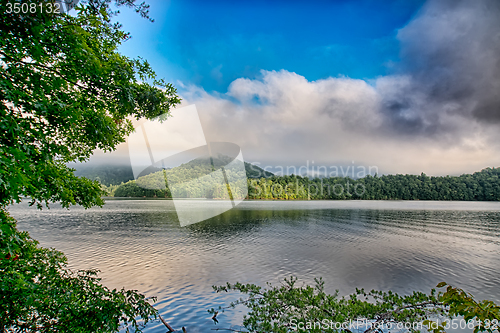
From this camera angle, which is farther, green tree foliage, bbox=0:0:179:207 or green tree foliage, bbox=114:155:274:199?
green tree foliage, bbox=114:155:274:199

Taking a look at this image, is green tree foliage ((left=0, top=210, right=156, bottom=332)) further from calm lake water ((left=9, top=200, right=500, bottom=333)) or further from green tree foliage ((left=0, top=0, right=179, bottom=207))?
calm lake water ((left=9, top=200, right=500, bottom=333))

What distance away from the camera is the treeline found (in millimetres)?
135500

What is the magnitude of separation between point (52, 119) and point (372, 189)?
173354mm

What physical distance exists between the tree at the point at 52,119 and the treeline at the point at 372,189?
11578 centimetres

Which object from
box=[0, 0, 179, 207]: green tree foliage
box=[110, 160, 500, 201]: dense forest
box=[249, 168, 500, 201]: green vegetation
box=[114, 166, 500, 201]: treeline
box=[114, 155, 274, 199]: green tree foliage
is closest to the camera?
box=[0, 0, 179, 207]: green tree foliage

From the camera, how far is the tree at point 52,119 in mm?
3520

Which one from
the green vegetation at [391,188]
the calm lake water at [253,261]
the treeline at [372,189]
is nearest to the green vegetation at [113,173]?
the treeline at [372,189]

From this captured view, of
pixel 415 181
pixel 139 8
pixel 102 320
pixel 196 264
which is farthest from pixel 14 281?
pixel 415 181

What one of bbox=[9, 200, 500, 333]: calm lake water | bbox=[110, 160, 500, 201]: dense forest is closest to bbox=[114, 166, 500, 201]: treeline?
bbox=[110, 160, 500, 201]: dense forest

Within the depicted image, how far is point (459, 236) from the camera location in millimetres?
28359

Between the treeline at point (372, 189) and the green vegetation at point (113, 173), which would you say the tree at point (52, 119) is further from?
the green vegetation at point (113, 173)

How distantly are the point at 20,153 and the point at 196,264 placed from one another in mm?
14356

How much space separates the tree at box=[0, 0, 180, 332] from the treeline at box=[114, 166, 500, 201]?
115782 millimetres

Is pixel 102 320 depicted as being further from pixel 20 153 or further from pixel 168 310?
pixel 168 310
